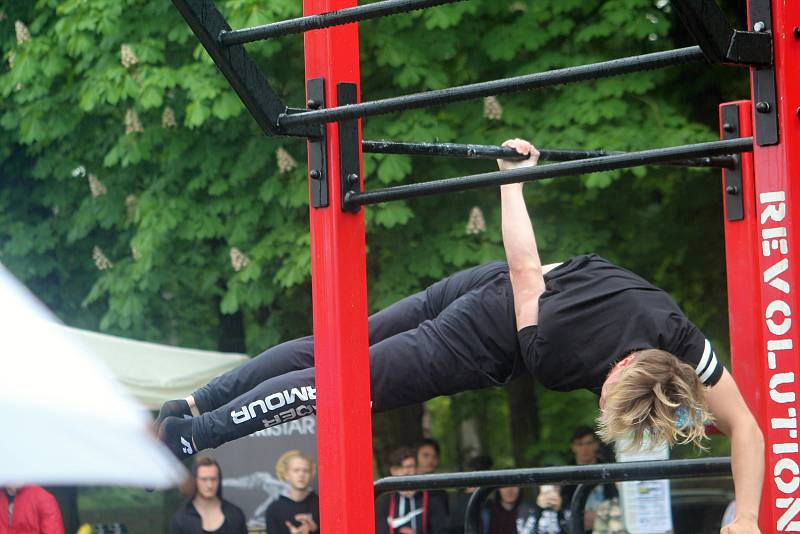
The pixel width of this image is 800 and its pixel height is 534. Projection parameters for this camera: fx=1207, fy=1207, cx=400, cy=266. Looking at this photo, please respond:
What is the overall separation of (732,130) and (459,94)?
47.1 inches

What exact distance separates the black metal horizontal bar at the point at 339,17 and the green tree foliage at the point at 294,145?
4740mm

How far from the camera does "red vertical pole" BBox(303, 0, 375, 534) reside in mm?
2227

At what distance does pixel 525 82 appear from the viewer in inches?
→ 76.9

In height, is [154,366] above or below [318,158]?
above

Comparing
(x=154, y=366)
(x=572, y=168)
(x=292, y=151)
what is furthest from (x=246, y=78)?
(x=154, y=366)

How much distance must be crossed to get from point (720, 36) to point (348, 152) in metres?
0.79

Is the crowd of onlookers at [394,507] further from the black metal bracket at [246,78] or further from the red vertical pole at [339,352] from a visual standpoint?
the black metal bracket at [246,78]

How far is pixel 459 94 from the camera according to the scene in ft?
6.70

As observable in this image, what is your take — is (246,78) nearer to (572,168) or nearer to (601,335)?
(572,168)

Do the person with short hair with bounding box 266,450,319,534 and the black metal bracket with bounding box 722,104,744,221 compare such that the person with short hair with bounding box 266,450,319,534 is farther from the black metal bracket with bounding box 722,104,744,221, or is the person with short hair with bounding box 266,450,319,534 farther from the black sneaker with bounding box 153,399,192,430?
the black metal bracket with bounding box 722,104,744,221

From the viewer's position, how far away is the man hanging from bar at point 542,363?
256 cm

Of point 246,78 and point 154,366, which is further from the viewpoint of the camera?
point 154,366

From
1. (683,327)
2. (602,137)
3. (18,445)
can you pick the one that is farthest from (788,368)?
(602,137)

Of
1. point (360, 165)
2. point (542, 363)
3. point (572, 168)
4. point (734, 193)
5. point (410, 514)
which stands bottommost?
point (410, 514)
